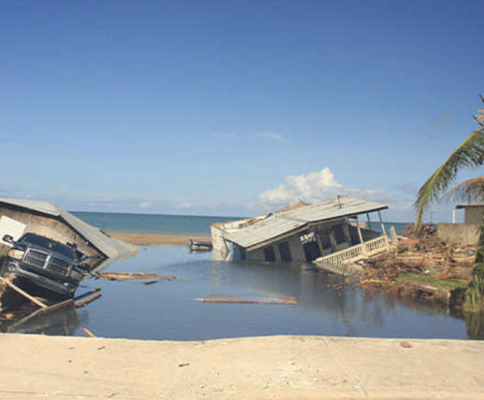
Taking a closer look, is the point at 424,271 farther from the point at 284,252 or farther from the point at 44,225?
the point at 44,225

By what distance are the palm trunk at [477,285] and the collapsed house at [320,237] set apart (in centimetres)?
1427

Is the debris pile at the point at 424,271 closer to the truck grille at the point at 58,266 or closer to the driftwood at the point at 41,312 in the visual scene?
the driftwood at the point at 41,312

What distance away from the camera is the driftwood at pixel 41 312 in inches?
512

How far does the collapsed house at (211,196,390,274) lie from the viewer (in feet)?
99.7

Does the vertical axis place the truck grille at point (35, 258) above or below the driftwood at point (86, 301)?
above

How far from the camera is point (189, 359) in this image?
8453 mm

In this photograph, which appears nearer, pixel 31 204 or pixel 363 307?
pixel 363 307

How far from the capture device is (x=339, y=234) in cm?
3400

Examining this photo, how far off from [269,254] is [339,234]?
635cm

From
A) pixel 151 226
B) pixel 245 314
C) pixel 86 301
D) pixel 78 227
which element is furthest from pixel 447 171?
pixel 151 226

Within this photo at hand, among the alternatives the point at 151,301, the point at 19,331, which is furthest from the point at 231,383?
the point at 151,301

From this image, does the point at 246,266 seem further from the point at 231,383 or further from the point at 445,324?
the point at 231,383

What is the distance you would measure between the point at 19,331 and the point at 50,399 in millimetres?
7291

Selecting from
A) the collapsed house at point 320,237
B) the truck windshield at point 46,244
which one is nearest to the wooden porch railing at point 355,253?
the collapsed house at point 320,237
